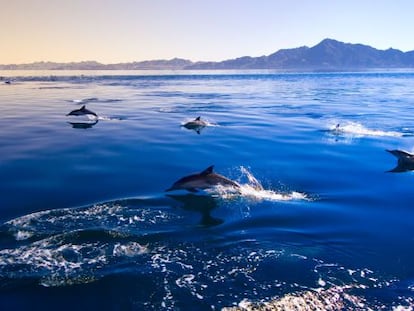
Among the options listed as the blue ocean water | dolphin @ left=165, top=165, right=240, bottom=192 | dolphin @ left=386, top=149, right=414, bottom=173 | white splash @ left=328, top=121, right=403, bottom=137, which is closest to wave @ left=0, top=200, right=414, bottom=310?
the blue ocean water

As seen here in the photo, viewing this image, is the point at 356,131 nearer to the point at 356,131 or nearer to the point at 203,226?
the point at 356,131

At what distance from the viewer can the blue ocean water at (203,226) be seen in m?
9.06

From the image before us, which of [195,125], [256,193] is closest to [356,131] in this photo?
[195,125]

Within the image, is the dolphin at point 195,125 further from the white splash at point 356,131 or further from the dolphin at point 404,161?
the dolphin at point 404,161

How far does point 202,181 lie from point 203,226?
2.61 m

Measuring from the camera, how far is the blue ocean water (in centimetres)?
906

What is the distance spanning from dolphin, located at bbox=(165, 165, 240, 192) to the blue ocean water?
1.44 ft

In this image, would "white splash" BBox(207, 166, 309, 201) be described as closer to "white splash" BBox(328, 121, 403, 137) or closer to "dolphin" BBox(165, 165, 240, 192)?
"dolphin" BBox(165, 165, 240, 192)

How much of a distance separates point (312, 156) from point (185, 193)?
8617mm

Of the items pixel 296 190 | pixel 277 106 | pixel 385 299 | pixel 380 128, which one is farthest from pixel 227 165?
pixel 277 106

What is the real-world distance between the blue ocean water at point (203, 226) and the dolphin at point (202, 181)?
440 mm

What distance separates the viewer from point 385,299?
347 inches

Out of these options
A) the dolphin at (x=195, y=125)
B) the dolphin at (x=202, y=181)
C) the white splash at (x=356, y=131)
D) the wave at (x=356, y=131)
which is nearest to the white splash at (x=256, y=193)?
the dolphin at (x=202, y=181)

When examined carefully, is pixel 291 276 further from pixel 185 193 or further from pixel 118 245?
pixel 185 193
